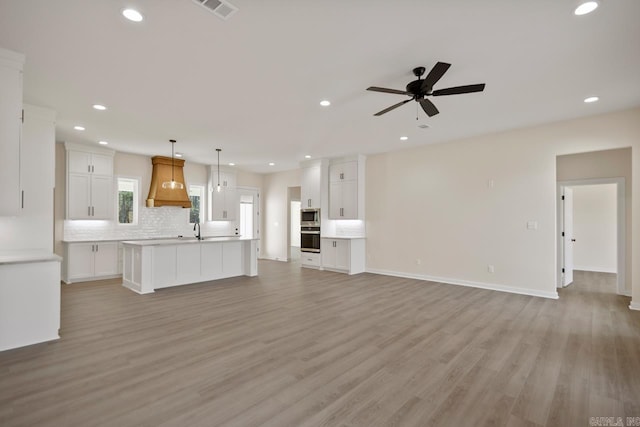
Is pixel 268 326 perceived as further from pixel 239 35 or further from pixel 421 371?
pixel 239 35

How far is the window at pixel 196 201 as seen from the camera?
29.3 feet

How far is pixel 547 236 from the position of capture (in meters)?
5.25

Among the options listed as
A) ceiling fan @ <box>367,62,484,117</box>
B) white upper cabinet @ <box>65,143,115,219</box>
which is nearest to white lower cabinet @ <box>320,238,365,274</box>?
ceiling fan @ <box>367,62,484,117</box>

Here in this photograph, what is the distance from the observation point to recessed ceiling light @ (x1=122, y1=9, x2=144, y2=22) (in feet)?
7.79

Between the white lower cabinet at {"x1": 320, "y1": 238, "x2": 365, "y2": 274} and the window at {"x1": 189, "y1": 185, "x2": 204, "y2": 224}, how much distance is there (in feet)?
13.0

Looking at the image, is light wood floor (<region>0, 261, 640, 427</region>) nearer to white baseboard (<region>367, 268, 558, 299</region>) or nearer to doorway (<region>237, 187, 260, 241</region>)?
white baseboard (<region>367, 268, 558, 299</region>)

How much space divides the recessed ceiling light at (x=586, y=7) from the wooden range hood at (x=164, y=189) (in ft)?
26.3

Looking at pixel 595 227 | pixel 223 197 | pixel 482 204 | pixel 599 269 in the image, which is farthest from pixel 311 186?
pixel 599 269

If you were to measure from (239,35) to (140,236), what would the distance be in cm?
665

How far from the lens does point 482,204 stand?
598 centimetres

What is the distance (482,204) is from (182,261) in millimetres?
6218

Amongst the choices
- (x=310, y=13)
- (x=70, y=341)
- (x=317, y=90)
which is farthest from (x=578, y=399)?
(x=70, y=341)

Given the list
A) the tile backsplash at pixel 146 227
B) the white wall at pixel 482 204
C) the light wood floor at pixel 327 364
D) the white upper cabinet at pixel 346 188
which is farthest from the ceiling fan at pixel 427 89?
the tile backsplash at pixel 146 227

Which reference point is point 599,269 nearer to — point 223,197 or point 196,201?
point 223,197
